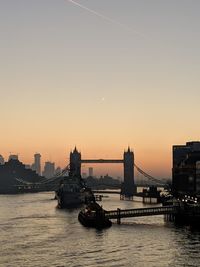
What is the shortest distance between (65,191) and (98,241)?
112717mm

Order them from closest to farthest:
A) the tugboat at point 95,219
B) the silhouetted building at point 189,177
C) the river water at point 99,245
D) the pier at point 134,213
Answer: the river water at point 99,245 → the tugboat at point 95,219 → the pier at point 134,213 → the silhouetted building at point 189,177

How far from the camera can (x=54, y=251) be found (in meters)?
77.8

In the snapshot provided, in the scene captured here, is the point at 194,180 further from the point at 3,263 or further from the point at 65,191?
the point at 3,263

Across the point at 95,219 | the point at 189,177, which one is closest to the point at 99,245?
the point at 95,219

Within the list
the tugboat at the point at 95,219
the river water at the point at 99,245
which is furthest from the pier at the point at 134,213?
the tugboat at the point at 95,219

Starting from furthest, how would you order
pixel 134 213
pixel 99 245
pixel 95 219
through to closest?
pixel 134 213 < pixel 95 219 < pixel 99 245

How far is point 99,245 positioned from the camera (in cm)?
8300

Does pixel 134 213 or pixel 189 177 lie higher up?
pixel 189 177

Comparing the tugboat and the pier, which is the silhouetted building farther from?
the tugboat

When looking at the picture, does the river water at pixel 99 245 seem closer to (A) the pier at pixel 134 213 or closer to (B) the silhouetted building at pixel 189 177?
(A) the pier at pixel 134 213

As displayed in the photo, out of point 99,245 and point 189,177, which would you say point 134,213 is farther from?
point 189,177

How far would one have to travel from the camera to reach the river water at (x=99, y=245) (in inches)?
2756

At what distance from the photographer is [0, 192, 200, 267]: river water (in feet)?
230

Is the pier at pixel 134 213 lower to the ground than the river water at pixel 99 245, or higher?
higher
